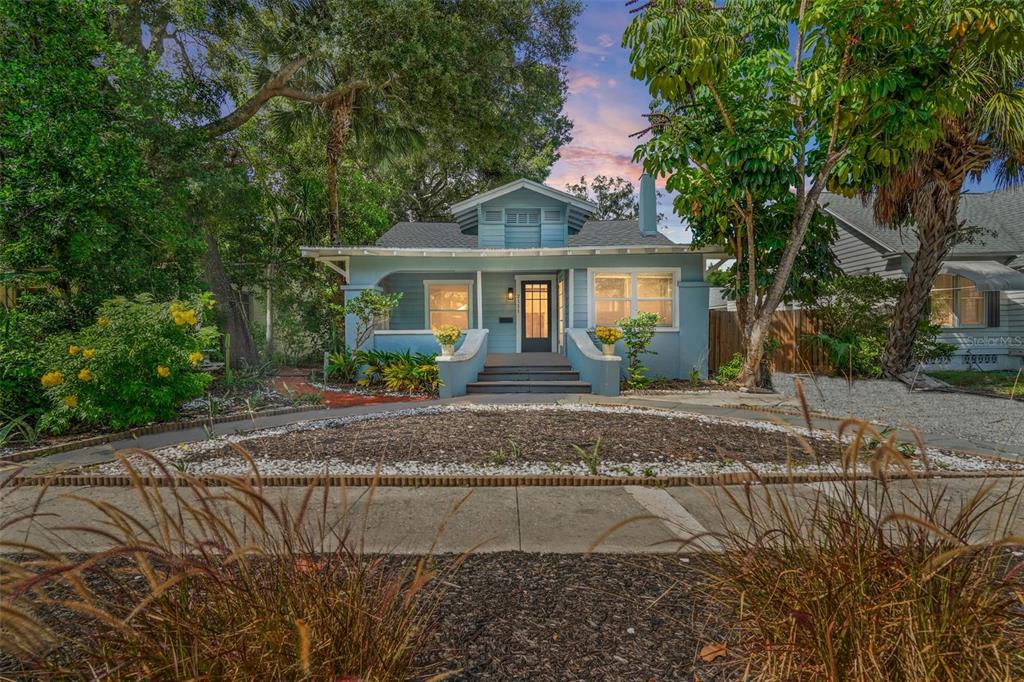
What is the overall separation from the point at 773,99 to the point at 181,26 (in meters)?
13.8

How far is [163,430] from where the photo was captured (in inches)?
265

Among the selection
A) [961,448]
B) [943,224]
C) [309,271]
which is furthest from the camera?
[309,271]

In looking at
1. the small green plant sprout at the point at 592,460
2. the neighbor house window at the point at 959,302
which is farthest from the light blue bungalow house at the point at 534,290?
the neighbor house window at the point at 959,302

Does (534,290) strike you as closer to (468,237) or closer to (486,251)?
(486,251)

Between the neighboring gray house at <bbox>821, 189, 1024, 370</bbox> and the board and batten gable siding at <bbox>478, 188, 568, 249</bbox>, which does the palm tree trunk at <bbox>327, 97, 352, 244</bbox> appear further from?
the neighboring gray house at <bbox>821, 189, 1024, 370</bbox>

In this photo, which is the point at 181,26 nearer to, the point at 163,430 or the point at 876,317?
the point at 163,430

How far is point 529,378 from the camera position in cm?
1149

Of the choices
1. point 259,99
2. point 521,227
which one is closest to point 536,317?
point 521,227

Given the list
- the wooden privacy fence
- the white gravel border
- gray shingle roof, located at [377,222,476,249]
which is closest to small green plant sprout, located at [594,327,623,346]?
the wooden privacy fence

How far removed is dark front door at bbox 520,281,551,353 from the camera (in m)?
15.0

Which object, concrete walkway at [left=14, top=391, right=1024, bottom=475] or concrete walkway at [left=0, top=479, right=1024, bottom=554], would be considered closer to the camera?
concrete walkway at [left=0, top=479, right=1024, bottom=554]

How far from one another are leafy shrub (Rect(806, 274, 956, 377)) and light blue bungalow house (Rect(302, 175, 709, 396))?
127 inches

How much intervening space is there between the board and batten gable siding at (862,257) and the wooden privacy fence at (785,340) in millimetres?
3366

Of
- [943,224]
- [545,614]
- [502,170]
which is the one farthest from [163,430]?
[502,170]
